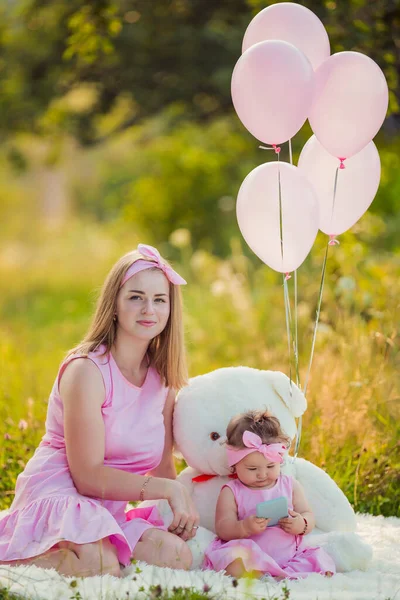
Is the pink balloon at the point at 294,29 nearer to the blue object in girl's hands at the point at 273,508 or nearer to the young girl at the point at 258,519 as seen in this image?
the young girl at the point at 258,519

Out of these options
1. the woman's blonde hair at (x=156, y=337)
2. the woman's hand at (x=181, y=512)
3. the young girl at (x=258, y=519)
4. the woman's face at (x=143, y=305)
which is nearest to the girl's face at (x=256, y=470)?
the young girl at (x=258, y=519)

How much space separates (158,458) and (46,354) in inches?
167

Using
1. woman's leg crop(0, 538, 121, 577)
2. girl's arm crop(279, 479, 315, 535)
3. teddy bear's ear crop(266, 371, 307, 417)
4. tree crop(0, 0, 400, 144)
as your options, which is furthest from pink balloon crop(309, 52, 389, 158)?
tree crop(0, 0, 400, 144)

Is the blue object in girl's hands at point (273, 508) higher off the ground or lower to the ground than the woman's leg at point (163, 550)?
higher

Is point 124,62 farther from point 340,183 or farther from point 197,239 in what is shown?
point 340,183

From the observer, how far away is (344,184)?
3.37 metres

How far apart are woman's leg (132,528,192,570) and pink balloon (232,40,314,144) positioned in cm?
151

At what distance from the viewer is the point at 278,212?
3115 mm

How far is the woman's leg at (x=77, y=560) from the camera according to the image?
2.72 meters

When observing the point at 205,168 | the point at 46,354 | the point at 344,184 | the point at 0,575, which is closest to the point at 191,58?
the point at 205,168

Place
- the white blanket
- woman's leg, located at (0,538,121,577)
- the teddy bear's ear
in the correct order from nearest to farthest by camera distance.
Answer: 1. the white blanket
2. woman's leg, located at (0,538,121,577)
3. the teddy bear's ear

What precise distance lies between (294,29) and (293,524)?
6.24ft

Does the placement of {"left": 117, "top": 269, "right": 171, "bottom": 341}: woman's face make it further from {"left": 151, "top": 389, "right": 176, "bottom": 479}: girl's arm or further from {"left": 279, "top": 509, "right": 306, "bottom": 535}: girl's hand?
{"left": 279, "top": 509, "right": 306, "bottom": 535}: girl's hand

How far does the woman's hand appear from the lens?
287 centimetres
